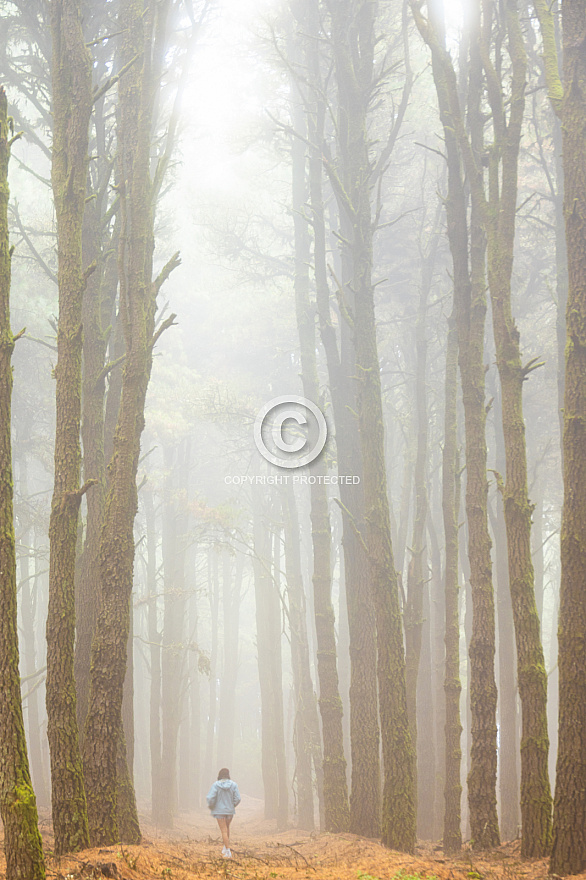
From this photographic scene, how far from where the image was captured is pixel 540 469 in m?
17.2


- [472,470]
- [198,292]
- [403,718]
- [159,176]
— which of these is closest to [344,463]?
[472,470]

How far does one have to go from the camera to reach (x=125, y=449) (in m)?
6.68

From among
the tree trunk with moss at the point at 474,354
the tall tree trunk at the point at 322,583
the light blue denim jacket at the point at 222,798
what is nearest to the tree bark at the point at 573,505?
the tree trunk with moss at the point at 474,354

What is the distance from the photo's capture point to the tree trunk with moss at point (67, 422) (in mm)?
5215

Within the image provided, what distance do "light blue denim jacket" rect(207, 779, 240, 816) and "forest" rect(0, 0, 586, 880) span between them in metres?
0.08

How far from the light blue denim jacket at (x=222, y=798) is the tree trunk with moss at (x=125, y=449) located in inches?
146

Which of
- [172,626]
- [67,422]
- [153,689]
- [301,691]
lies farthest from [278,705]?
[67,422]

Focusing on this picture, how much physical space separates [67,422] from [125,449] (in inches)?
33.4

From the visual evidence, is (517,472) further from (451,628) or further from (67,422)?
(67,422)

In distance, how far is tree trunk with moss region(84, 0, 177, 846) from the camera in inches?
234

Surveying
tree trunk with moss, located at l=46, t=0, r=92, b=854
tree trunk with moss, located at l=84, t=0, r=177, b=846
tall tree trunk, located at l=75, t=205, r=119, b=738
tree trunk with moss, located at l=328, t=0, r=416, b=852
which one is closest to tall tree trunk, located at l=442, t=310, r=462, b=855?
tree trunk with moss, located at l=328, t=0, r=416, b=852

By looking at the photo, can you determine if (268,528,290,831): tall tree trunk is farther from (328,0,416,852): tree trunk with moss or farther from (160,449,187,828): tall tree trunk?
(328,0,416,852): tree trunk with moss

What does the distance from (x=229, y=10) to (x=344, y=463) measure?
9178 millimetres

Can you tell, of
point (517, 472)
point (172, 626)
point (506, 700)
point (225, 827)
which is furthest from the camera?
point (172, 626)
